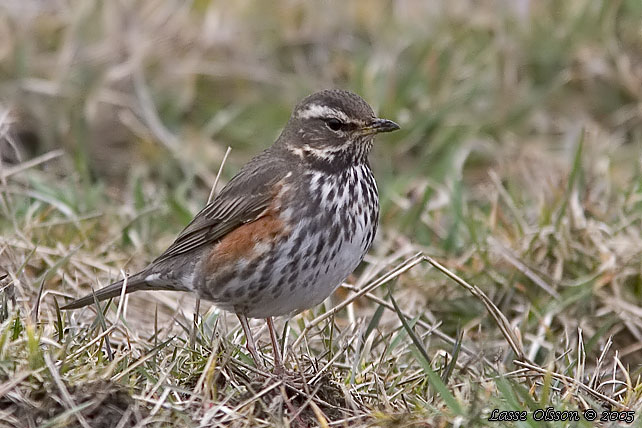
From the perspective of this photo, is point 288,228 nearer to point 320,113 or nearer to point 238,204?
point 238,204

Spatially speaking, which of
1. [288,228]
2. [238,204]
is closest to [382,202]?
[238,204]

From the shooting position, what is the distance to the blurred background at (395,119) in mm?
7207

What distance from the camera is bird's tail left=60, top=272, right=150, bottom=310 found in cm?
588

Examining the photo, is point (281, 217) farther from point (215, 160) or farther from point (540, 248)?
point (215, 160)

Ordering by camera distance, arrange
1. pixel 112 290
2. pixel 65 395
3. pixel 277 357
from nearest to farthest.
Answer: pixel 65 395, pixel 277 357, pixel 112 290

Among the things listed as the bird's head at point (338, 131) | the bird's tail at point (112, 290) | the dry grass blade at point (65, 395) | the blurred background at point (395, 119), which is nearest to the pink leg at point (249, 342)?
the bird's tail at point (112, 290)

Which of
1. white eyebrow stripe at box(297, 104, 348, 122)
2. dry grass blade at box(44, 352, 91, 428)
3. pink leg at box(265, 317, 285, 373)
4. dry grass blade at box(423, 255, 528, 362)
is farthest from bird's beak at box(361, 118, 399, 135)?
dry grass blade at box(44, 352, 91, 428)

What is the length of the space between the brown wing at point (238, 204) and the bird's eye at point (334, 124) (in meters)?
0.34

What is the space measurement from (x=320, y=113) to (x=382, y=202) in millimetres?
2411

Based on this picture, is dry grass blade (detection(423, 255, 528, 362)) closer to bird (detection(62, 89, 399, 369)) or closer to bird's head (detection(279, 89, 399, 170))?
bird (detection(62, 89, 399, 369))

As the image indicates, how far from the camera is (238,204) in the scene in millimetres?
6074

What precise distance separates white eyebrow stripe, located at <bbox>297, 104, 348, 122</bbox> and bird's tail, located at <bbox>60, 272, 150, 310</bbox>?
1.34 m

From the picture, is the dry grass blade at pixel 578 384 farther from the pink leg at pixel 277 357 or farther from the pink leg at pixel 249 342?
the pink leg at pixel 249 342

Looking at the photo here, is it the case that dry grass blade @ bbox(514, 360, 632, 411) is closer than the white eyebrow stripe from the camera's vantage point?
Yes
